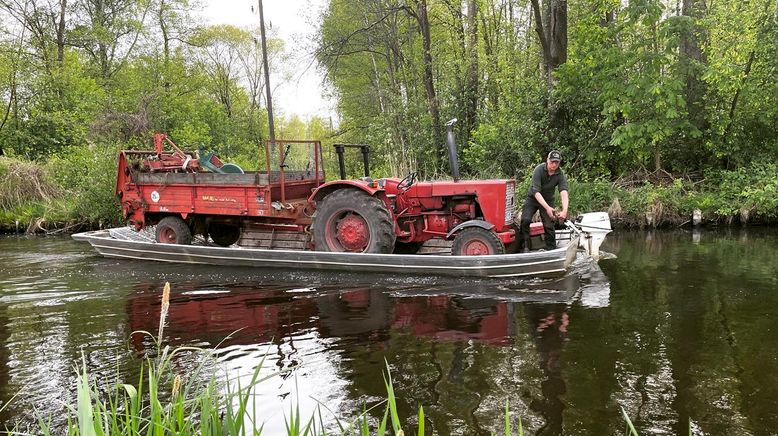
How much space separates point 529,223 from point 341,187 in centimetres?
260

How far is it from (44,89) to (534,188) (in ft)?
64.4

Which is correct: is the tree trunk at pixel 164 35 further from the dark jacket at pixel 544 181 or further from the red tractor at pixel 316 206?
the dark jacket at pixel 544 181

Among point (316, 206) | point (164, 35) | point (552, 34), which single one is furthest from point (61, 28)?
point (316, 206)

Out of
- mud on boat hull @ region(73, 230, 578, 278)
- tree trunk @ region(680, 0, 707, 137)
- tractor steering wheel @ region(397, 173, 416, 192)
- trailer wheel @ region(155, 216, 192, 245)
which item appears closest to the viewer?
mud on boat hull @ region(73, 230, 578, 278)

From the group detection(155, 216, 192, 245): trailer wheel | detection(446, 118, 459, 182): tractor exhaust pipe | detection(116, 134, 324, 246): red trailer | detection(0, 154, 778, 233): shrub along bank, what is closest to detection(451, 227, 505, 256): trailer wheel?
detection(446, 118, 459, 182): tractor exhaust pipe

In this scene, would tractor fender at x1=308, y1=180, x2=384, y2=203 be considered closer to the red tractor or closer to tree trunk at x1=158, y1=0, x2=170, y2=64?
the red tractor

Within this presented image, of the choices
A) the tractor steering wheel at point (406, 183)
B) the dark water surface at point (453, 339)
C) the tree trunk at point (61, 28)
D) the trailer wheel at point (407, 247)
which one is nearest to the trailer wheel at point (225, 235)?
the dark water surface at point (453, 339)

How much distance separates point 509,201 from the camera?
302 inches

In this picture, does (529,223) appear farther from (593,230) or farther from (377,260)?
(377,260)

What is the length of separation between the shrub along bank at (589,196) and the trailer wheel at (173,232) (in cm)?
568

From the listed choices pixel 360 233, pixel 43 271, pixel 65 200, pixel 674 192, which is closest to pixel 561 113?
pixel 674 192

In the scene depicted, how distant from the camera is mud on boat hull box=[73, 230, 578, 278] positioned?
6.96 metres

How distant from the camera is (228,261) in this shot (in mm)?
8617

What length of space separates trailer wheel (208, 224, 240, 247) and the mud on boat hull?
1.01 metres
